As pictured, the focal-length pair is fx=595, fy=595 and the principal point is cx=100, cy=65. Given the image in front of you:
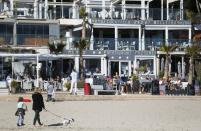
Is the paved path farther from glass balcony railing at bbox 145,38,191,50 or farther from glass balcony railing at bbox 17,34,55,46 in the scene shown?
glass balcony railing at bbox 145,38,191,50

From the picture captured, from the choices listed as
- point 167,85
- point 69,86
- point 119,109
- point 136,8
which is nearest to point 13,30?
point 136,8

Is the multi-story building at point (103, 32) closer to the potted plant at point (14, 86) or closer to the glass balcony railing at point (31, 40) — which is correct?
the glass balcony railing at point (31, 40)

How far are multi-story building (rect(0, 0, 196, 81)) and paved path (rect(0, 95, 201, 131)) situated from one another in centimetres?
1592

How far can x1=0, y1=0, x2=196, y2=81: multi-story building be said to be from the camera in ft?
166

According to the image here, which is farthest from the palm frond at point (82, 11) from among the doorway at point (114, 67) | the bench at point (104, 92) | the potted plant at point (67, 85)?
the bench at point (104, 92)

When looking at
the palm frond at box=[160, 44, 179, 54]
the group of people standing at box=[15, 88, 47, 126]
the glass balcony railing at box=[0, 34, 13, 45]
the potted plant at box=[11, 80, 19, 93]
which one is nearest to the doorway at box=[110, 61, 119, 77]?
the palm frond at box=[160, 44, 179, 54]

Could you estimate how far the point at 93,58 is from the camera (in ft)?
167

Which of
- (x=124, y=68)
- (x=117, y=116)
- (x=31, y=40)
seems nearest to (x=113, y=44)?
(x=124, y=68)

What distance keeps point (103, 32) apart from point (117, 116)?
3304cm

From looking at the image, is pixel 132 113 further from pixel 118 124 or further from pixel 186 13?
pixel 186 13

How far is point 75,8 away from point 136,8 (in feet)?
18.7

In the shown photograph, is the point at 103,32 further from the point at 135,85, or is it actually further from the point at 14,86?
the point at 14,86

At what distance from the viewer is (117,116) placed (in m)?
23.5

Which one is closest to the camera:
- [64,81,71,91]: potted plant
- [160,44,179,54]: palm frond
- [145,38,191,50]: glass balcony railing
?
[64,81,71,91]: potted plant
